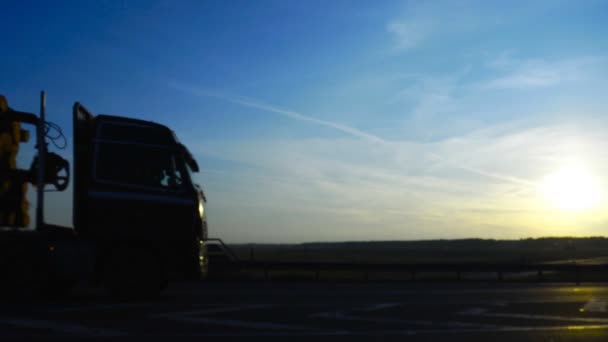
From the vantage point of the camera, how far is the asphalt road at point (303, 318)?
7617 millimetres

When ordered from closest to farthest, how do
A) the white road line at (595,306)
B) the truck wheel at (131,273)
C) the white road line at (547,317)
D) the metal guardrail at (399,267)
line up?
the white road line at (547,317) → the truck wheel at (131,273) → the white road line at (595,306) → the metal guardrail at (399,267)

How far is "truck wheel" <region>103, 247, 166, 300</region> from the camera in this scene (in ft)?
35.4

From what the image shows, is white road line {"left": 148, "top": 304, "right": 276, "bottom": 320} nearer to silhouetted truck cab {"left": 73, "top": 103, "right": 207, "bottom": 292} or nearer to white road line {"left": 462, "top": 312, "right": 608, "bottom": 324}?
silhouetted truck cab {"left": 73, "top": 103, "right": 207, "bottom": 292}

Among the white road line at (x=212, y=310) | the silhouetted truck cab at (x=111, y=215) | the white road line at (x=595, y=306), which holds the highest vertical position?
the silhouetted truck cab at (x=111, y=215)

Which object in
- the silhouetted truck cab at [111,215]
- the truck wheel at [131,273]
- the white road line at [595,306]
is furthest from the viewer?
the white road line at [595,306]

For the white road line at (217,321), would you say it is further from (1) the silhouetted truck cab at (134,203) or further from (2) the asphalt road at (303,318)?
(1) the silhouetted truck cab at (134,203)

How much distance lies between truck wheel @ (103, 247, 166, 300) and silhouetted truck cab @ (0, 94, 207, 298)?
17mm

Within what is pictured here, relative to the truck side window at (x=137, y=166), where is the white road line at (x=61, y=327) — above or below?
below

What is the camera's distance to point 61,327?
305 inches

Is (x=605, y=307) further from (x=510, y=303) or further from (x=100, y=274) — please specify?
(x=100, y=274)

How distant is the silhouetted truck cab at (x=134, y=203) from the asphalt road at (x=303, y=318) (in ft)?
2.23

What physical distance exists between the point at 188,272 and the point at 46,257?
238 cm

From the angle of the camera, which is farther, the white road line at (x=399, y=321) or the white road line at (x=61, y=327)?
the white road line at (x=399, y=321)

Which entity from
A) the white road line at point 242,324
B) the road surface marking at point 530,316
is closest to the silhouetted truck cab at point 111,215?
the white road line at point 242,324
